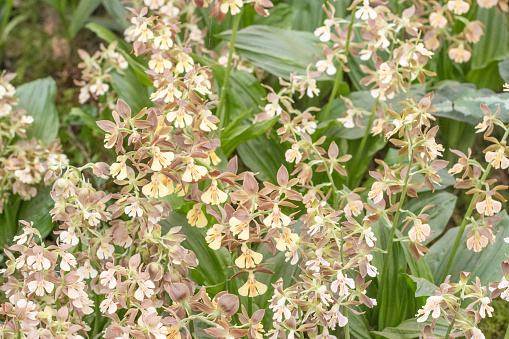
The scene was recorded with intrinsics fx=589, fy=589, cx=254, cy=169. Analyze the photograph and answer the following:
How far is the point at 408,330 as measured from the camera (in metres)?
1.74

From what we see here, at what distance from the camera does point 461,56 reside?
2.50m

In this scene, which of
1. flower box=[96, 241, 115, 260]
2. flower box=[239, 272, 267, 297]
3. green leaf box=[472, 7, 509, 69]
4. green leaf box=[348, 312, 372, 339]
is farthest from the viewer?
green leaf box=[472, 7, 509, 69]

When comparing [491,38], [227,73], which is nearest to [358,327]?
[227,73]

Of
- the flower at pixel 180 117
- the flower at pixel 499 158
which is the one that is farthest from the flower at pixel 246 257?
the flower at pixel 499 158

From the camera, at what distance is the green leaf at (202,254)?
1886 millimetres

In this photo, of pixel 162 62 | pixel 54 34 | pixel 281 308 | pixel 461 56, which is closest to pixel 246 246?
pixel 281 308

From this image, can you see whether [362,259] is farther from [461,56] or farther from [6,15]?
[6,15]

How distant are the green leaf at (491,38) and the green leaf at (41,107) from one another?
2.03 m

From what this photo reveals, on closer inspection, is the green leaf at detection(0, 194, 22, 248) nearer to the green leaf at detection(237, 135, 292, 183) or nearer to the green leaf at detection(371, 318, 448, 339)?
the green leaf at detection(237, 135, 292, 183)

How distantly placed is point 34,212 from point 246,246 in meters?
1.28

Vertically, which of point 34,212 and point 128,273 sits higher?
point 128,273

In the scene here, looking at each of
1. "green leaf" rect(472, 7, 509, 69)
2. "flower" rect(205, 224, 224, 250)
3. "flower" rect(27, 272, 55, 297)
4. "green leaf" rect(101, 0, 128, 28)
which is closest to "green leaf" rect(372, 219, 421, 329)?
"flower" rect(205, 224, 224, 250)

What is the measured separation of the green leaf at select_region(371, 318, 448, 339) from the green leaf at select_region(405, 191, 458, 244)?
1.34 feet

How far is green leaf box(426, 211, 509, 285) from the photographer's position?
192 centimetres
